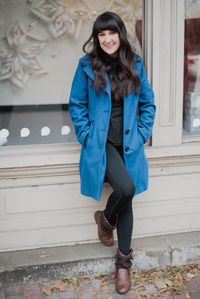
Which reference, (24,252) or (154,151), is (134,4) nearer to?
(154,151)

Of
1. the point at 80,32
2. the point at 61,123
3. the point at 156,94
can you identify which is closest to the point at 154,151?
the point at 156,94

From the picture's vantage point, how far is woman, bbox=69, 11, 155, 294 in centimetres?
359

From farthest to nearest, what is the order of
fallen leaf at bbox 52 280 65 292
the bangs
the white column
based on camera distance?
1. the white column
2. fallen leaf at bbox 52 280 65 292
3. the bangs

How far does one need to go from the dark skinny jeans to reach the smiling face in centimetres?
65

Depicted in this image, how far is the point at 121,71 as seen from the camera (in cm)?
364

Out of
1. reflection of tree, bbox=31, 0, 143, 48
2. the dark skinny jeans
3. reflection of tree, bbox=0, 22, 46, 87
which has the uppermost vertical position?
reflection of tree, bbox=31, 0, 143, 48

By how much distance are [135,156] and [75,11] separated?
132 cm

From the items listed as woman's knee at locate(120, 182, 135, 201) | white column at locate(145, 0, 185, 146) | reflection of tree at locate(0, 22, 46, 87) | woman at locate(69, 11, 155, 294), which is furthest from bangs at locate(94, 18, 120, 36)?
woman's knee at locate(120, 182, 135, 201)

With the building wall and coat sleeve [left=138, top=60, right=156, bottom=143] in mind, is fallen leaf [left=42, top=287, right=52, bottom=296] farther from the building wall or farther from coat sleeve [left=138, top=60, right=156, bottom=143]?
coat sleeve [left=138, top=60, right=156, bottom=143]

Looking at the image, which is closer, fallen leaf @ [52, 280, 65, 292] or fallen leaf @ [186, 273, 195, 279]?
fallen leaf @ [52, 280, 65, 292]

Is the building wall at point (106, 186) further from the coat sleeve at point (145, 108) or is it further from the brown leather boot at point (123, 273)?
the brown leather boot at point (123, 273)

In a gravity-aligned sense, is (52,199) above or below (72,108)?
below

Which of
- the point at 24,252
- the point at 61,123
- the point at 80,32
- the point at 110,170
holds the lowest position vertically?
the point at 24,252

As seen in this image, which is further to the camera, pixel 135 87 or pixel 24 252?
pixel 24 252
